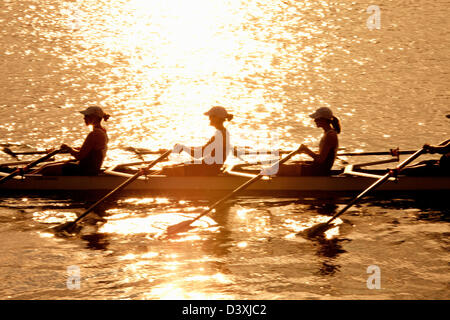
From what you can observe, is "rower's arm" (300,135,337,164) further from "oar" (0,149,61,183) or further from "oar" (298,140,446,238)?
"oar" (0,149,61,183)

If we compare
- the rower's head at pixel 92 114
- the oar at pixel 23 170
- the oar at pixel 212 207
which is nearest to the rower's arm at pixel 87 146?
the rower's head at pixel 92 114

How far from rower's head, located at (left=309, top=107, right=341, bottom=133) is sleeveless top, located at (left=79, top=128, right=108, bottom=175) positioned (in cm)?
491

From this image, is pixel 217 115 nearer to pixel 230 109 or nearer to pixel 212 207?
pixel 212 207

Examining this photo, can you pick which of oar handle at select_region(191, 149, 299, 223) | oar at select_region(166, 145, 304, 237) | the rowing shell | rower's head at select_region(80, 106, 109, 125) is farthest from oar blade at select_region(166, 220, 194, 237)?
rower's head at select_region(80, 106, 109, 125)

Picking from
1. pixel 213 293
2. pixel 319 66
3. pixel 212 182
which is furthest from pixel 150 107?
pixel 213 293

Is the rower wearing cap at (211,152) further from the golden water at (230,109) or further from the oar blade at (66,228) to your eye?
the oar blade at (66,228)

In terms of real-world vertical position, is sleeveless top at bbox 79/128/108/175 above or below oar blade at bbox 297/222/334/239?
above

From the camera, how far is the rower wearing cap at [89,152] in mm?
20219

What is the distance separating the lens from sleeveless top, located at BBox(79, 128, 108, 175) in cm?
2064

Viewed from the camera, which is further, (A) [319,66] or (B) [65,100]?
(A) [319,66]
